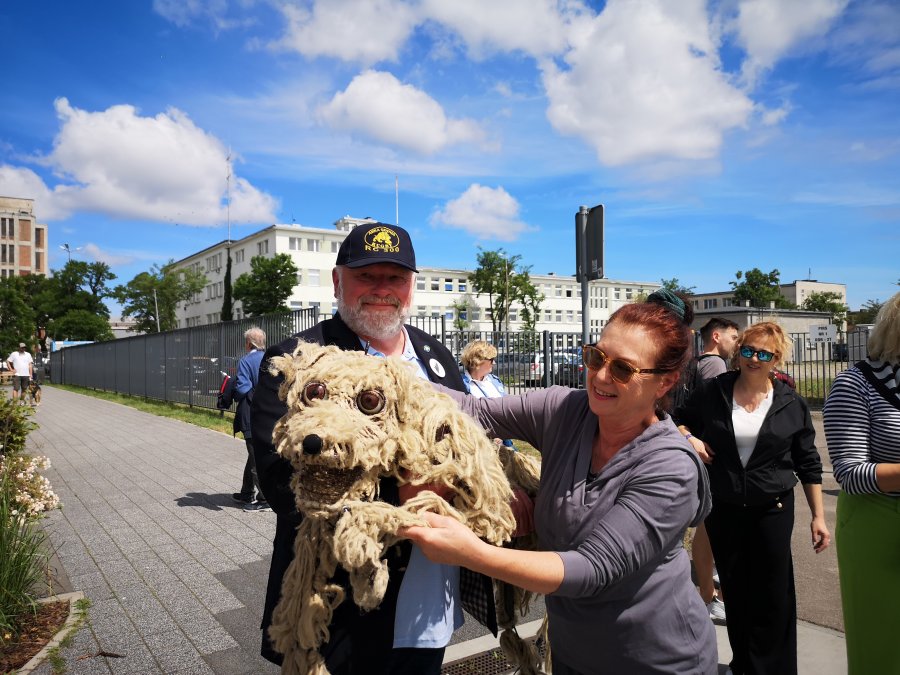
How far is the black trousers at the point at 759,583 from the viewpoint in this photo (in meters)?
3.28

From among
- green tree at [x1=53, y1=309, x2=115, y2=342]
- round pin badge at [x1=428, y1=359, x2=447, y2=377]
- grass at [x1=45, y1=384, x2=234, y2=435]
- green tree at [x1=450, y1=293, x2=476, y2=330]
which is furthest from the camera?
green tree at [x1=53, y1=309, x2=115, y2=342]

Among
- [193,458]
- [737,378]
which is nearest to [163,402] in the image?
[193,458]

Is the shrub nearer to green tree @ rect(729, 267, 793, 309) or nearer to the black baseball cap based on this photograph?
the black baseball cap

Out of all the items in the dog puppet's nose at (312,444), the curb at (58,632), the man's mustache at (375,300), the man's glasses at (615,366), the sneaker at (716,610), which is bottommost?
the sneaker at (716,610)

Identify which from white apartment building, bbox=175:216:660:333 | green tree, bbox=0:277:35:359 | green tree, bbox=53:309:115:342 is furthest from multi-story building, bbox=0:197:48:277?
green tree, bbox=0:277:35:359

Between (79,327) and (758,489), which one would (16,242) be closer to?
(79,327)

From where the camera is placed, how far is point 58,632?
3900 millimetres

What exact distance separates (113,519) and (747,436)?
6748mm

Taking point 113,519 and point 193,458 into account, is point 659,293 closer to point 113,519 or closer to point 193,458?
point 113,519

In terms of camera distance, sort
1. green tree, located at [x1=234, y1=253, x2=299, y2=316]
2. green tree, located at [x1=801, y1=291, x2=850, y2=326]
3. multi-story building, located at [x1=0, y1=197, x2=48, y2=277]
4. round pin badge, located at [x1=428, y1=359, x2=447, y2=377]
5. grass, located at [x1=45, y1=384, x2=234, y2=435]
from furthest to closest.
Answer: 1. multi-story building, located at [x1=0, y1=197, x2=48, y2=277]
2. green tree, located at [x1=801, y1=291, x2=850, y2=326]
3. green tree, located at [x1=234, y1=253, x2=299, y2=316]
4. grass, located at [x1=45, y1=384, x2=234, y2=435]
5. round pin badge, located at [x1=428, y1=359, x2=447, y2=377]

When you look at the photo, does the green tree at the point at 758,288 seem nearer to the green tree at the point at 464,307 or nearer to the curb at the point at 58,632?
the green tree at the point at 464,307

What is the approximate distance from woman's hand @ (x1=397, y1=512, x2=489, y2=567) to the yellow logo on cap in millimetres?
1030

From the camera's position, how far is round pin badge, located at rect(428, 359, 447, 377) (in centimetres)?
218

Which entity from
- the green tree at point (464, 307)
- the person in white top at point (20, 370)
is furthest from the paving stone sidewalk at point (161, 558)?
the green tree at point (464, 307)
